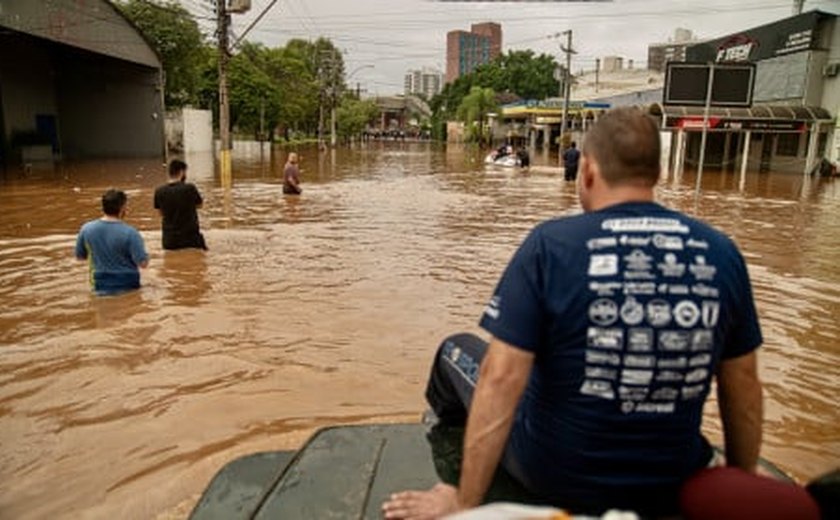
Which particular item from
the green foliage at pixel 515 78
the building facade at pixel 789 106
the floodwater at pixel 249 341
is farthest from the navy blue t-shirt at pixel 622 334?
the green foliage at pixel 515 78

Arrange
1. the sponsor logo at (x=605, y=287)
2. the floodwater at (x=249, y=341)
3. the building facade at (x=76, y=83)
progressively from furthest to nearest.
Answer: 1. the building facade at (x=76, y=83)
2. the floodwater at (x=249, y=341)
3. the sponsor logo at (x=605, y=287)

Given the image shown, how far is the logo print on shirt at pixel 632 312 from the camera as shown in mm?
1854

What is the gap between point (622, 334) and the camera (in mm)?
1861

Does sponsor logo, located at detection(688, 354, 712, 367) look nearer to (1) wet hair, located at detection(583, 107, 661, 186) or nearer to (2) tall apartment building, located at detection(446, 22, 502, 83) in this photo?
(1) wet hair, located at detection(583, 107, 661, 186)

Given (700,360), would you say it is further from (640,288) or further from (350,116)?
(350,116)

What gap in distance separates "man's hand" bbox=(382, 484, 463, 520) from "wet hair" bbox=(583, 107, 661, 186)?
111 centimetres

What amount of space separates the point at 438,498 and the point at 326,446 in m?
0.78

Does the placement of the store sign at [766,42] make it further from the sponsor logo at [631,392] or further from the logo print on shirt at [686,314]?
the sponsor logo at [631,392]

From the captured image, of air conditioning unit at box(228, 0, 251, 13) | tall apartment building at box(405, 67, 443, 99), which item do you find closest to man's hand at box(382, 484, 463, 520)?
air conditioning unit at box(228, 0, 251, 13)

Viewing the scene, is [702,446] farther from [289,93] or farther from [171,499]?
[289,93]

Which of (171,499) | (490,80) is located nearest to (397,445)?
(171,499)

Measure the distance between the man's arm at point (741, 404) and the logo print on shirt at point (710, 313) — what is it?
0.25m

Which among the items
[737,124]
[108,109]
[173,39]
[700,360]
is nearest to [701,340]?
[700,360]

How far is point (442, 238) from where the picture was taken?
39.3 ft
